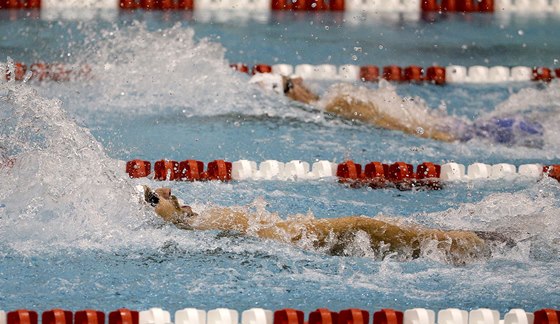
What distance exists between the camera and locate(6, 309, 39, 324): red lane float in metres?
3.15

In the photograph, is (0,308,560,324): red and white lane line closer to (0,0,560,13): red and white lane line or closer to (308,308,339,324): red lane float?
(308,308,339,324): red lane float

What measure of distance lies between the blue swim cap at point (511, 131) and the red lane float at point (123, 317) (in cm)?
337

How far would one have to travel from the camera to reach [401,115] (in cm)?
638

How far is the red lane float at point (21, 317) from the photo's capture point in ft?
10.3

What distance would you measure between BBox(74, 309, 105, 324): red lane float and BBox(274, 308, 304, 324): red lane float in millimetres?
501

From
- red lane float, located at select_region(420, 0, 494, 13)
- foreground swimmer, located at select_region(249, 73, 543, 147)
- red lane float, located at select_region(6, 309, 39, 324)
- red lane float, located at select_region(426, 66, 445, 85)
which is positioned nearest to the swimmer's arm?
foreground swimmer, located at select_region(249, 73, 543, 147)

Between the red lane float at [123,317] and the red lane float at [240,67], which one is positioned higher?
the red lane float at [240,67]

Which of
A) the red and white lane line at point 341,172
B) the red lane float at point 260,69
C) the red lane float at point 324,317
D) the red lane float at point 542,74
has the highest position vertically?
the red lane float at point 260,69

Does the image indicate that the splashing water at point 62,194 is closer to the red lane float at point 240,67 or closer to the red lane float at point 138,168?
the red lane float at point 138,168

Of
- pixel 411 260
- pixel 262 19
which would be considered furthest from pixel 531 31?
pixel 411 260

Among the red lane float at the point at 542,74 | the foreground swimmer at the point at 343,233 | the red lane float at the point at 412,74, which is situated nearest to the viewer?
the foreground swimmer at the point at 343,233

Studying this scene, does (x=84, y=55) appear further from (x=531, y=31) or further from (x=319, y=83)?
(x=531, y=31)

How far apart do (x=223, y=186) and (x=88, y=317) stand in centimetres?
209

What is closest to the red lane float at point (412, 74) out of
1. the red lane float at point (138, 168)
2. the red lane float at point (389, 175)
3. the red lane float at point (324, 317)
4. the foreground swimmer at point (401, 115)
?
the foreground swimmer at point (401, 115)
